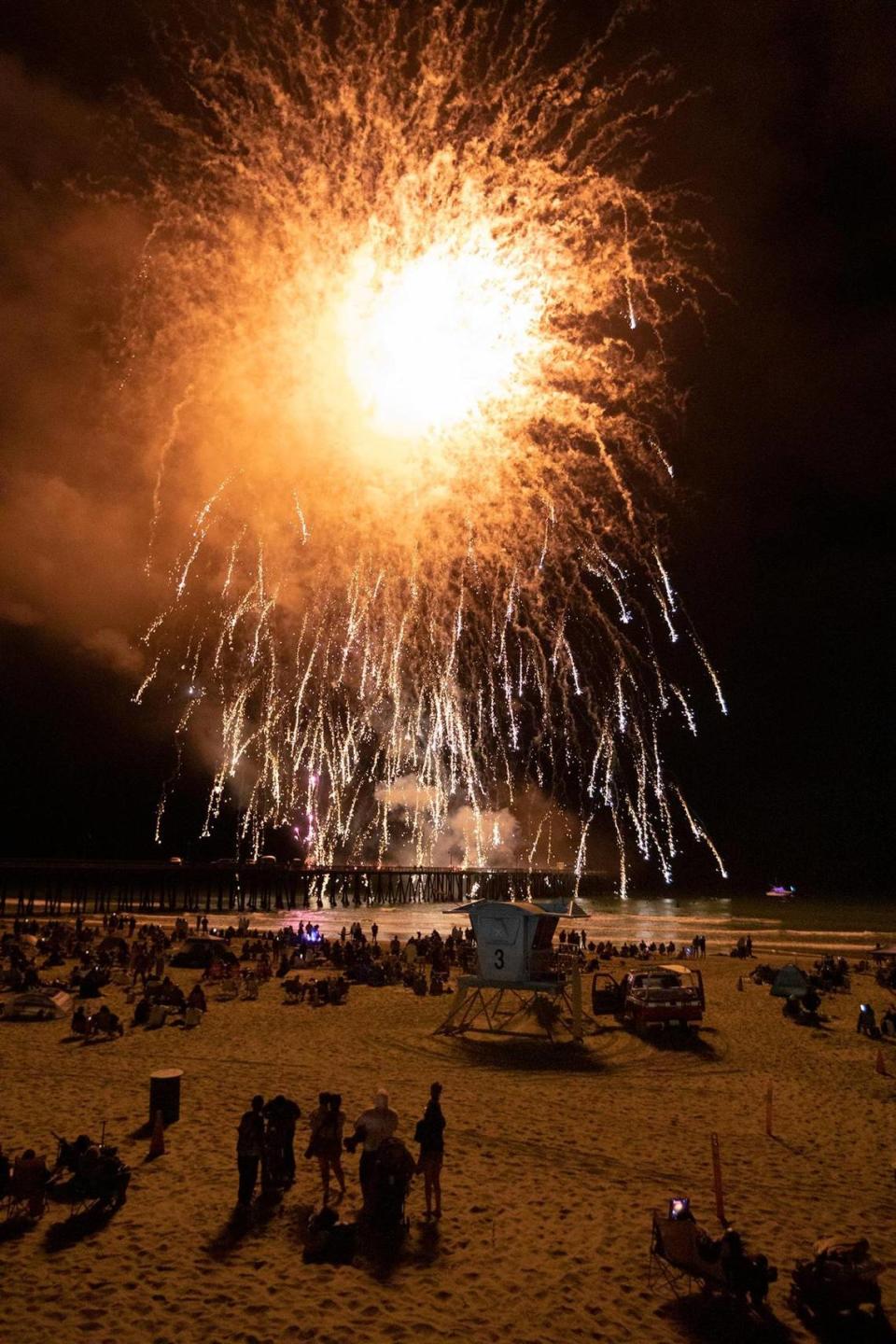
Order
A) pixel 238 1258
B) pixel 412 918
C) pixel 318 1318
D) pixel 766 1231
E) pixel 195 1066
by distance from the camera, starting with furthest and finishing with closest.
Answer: pixel 412 918 < pixel 195 1066 < pixel 766 1231 < pixel 238 1258 < pixel 318 1318

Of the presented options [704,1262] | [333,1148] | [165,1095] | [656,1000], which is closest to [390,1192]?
[333,1148]

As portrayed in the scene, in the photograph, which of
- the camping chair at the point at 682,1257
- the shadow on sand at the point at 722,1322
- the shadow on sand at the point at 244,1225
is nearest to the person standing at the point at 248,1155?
the shadow on sand at the point at 244,1225

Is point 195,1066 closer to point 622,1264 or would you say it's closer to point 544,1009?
point 544,1009

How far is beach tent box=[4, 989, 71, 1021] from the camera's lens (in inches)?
699

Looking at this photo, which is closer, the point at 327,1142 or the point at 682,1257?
the point at 682,1257

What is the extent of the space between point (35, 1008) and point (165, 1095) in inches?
374

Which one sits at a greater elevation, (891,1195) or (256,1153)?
(256,1153)

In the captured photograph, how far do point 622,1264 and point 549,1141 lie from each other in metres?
3.27

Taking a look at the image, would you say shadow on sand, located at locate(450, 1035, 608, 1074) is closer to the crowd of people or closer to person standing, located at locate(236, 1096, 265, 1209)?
the crowd of people

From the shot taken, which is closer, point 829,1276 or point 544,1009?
point 829,1276

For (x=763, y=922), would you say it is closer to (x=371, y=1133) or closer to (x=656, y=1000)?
(x=656, y=1000)

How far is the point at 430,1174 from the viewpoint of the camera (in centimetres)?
796

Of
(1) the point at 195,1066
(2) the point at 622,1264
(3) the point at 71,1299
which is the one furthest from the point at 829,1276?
(1) the point at 195,1066

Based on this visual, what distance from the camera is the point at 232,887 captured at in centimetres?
8900
